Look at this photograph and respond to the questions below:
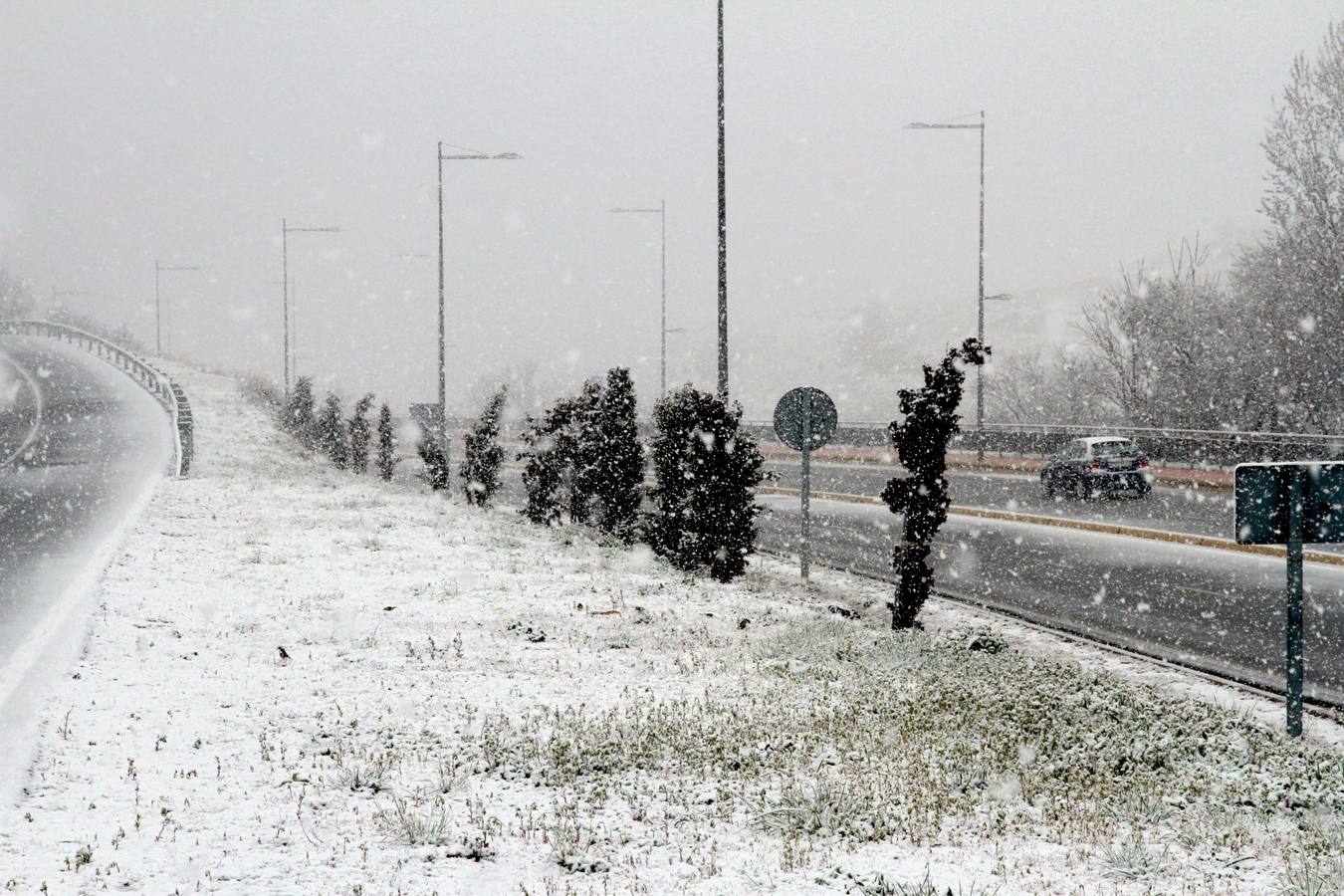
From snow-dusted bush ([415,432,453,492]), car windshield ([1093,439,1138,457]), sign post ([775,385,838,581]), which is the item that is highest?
sign post ([775,385,838,581])

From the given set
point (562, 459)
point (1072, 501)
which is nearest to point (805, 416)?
point (562, 459)

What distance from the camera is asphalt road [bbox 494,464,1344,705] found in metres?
11.3

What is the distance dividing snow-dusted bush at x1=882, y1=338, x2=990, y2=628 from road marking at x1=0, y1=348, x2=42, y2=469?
19.8 metres

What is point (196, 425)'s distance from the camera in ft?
124

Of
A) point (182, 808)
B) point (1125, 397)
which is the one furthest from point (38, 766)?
point (1125, 397)

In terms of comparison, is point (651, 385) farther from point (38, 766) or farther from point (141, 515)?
point (38, 766)

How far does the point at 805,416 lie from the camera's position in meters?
15.6

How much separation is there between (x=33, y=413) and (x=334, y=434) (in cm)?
945

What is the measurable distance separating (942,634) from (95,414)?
32.5 m

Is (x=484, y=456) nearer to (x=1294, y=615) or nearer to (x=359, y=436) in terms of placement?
(x=359, y=436)

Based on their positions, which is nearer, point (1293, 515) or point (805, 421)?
point (1293, 515)

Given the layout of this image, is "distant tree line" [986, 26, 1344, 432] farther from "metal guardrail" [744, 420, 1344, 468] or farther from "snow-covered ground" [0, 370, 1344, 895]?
"snow-covered ground" [0, 370, 1344, 895]

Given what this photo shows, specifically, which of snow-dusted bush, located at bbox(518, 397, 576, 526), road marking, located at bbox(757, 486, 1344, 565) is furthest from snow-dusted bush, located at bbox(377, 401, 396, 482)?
road marking, located at bbox(757, 486, 1344, 565)

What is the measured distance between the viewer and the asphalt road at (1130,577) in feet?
37.2
